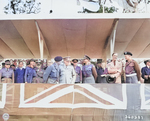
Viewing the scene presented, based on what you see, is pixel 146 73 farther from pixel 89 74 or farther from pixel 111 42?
pixel 111 42

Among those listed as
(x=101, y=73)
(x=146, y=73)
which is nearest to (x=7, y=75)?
(x=101, y=73)

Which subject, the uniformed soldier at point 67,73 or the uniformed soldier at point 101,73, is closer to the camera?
the uniformed soldier at point 67,73

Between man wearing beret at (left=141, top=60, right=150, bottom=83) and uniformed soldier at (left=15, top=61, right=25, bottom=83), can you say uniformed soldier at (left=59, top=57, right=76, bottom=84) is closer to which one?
uniformed soldier at (left=15, top=61, right=25, bottom=83)

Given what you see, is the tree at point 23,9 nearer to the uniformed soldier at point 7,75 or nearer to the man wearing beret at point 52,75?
the uniformed soldier at point 7,75

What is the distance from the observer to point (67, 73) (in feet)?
14.8

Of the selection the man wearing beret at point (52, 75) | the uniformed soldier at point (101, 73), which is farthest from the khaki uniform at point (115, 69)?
the man wearing beret at point (52, 75)

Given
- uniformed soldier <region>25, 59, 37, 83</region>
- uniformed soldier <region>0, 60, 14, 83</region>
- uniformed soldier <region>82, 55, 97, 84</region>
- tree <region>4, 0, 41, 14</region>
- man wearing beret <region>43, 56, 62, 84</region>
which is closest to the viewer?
man wearing beret <region>43, 56, 62, 84</region>

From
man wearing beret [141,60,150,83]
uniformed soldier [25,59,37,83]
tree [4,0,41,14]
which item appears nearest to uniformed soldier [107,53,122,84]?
man wearing beret [141,60,150,83]

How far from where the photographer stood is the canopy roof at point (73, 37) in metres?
6.03

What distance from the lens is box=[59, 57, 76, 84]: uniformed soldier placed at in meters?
4.46

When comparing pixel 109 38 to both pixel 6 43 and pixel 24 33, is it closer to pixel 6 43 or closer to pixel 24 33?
pixel 24 33

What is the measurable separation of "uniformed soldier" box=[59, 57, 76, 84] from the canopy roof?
73.2 inches

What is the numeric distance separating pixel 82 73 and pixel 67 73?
35cm

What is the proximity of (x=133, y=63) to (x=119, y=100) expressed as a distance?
38.1 inches
